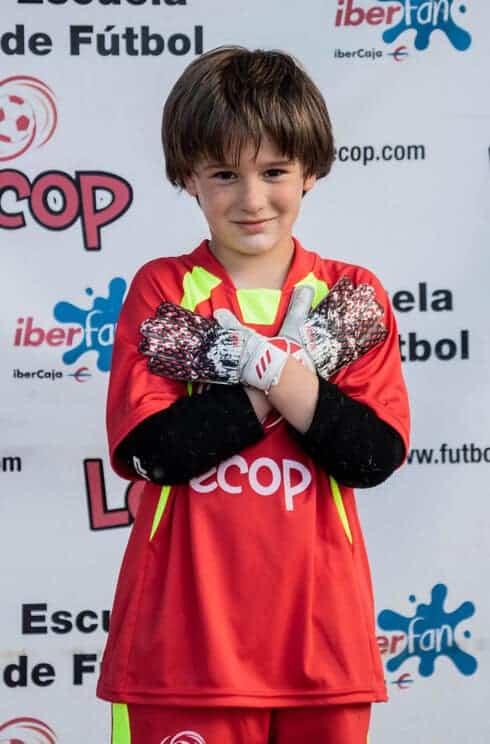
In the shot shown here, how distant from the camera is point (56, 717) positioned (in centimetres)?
304

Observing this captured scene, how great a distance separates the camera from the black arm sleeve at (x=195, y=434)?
1.70 metres

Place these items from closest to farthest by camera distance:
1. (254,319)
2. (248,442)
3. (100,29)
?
1. (248,442)
2. (254,319)
3. (100,29)

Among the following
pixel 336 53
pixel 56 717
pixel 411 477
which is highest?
pixel 336 53

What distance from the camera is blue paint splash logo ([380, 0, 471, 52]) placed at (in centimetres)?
304

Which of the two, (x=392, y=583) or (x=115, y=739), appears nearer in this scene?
(x=115, y=739)

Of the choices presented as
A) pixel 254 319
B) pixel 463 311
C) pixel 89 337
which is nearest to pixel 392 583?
pixel 463 311

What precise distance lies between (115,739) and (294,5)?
1814mm

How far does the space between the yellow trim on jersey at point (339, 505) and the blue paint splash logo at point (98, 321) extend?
1291mm

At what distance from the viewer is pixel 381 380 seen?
184 centimetres

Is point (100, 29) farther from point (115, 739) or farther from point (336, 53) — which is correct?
point (115, 739)

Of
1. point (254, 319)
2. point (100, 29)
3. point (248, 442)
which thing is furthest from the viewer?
point (100, 29)

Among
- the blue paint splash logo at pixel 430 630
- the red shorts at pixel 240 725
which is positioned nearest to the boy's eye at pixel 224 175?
the red shorts at pixel 240 725

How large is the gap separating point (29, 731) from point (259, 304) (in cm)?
158

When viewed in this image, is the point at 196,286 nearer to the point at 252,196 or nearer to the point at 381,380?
the point at 252,196
